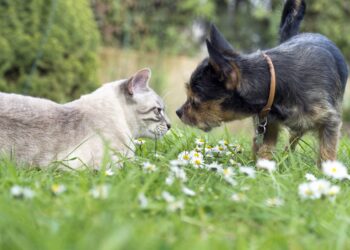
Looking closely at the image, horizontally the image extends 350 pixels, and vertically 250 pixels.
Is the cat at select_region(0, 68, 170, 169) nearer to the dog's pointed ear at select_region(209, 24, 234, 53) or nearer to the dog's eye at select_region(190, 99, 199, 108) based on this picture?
the dog's eye at select_region(190, 99, 199, 108)

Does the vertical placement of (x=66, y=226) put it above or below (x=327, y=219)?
above

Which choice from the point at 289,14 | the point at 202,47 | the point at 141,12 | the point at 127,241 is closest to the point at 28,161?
the point at 127,241

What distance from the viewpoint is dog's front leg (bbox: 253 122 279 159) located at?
4418 millimetres

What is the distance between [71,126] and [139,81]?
30.2 inches

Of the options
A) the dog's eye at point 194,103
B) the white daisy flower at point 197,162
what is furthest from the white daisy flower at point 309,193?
the dog's eye at point 194,103

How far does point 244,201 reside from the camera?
8.67 feet

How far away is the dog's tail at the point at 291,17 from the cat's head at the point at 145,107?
1.65m

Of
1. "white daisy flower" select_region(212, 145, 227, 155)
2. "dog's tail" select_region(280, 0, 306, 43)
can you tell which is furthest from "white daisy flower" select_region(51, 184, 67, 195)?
"dog's tail" select_region(280, 0, 306, 43)

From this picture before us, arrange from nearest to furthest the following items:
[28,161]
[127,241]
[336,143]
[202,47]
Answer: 1. [127,241]
2. [28,161]
3. [336,143]
4. [202,47]

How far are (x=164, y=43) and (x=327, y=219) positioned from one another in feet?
29.2

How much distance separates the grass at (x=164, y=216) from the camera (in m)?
1.96

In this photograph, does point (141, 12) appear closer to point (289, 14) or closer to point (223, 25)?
Answer: point (223, 25)

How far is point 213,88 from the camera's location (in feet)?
13.9

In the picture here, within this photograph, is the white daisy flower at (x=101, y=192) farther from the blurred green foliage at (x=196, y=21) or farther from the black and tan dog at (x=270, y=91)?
the blurred green foliage at (x=196, y=21)
